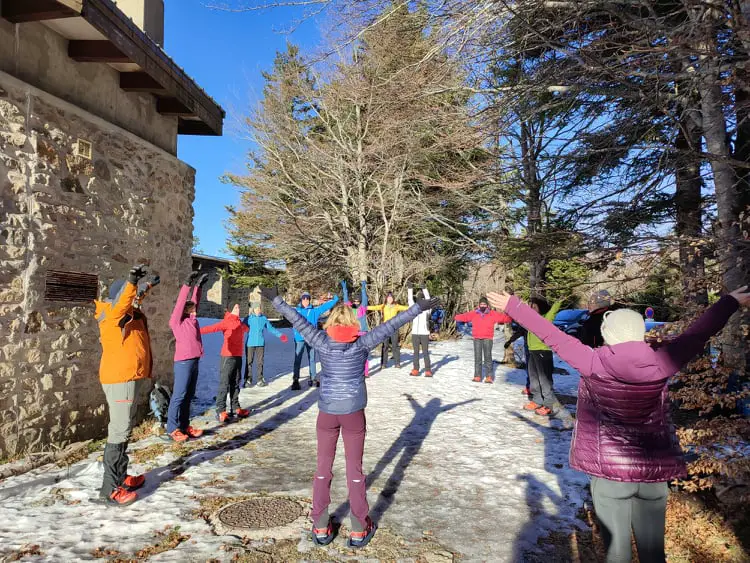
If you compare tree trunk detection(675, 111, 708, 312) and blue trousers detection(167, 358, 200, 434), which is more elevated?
tree trunk detection(675, 111, 708, 312)

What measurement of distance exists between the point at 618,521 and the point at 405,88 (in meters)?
6.51

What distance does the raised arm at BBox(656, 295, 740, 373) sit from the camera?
234 centimetres

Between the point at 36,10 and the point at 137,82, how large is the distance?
1.65 meters

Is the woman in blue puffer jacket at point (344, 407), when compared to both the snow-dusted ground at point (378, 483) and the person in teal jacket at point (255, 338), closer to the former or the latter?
the snow-dusted ground at point (378, 483)

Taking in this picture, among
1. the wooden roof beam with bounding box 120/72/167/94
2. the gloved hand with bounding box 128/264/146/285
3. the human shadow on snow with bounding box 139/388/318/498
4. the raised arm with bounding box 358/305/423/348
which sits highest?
the wooden roof beam with bounding box 120/72/167/94

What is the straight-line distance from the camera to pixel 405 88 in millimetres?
7320

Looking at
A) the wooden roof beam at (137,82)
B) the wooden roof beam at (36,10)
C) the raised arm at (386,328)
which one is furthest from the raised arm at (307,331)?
the wooden roof beam at (137,82)

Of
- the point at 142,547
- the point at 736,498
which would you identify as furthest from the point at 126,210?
the point at 736,498

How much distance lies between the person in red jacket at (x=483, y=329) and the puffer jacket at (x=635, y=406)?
657cm

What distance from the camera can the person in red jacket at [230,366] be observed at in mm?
6469

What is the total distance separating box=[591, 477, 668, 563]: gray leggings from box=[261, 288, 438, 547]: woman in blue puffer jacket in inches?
62.0

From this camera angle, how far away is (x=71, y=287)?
5.09m

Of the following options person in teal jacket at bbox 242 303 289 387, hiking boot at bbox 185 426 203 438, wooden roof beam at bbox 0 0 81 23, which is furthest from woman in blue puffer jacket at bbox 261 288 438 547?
person in teal jacket at bbox 242 303 289 387

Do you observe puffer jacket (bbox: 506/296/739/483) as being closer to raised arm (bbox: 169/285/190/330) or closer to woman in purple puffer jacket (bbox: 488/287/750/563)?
woman in purple puffer jacket (bbox: 488/287/750/563)
